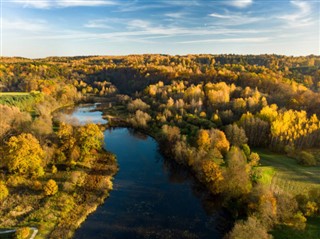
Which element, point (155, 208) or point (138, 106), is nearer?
point (155, 208)

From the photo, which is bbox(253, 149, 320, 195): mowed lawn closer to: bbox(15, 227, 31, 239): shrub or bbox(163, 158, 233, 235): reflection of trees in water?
bbox(163, 158, 233, 235): reflection of trees in water

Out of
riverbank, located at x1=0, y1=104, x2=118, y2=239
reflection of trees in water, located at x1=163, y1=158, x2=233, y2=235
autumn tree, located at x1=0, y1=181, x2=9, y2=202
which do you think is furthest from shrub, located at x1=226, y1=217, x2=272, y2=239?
autumn tree, located at x1=0, y1=181, x2=9, y2=202

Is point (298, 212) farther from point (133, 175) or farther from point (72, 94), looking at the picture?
point (72, 94)

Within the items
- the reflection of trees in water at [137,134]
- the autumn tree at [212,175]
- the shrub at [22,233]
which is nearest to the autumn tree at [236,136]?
the autumn tree at [212,175]

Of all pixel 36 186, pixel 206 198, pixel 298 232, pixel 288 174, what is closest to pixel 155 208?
pixel 206 198

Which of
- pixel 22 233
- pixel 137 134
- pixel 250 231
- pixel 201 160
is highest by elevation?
pixel 201 160

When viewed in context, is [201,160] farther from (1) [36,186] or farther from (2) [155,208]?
(1) [36,186]
